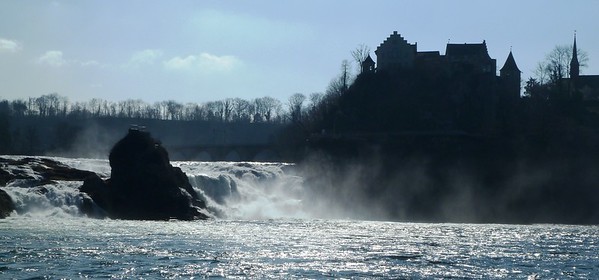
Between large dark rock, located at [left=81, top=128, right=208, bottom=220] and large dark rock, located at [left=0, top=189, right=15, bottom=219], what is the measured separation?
521 centimetres

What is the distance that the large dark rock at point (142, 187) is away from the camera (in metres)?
66.8

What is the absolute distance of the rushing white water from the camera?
37.1 m

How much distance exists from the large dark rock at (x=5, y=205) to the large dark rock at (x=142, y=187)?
5.21 m

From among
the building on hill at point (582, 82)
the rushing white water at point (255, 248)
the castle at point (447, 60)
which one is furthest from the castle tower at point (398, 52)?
the rushing white water at point (255, 248)

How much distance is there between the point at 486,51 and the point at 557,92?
1091cm

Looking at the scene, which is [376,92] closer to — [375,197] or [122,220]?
[375,197]

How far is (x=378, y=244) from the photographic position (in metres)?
49.4

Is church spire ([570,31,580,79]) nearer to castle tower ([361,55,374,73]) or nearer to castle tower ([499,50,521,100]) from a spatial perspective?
castle tower ([499,50,521,100])

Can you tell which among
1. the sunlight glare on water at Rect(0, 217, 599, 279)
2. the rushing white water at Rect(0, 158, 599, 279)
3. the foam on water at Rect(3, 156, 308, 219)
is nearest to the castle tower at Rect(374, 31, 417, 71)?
the foam on water at Rect(3, 156, 308, 219)

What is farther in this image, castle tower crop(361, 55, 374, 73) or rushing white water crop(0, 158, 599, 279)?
castle tower crop(361, 55, 374, 73)

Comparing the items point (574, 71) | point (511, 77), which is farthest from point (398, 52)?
point (574, 71)

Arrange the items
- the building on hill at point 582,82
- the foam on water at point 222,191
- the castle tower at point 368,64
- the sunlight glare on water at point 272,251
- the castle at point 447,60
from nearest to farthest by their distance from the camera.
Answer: the sunlight glare on water at point 272,251 < the foam on water at point 222,191 < the castle at point 447,60 < the castle tower at point 368,64 < the building on hill at point 582,82

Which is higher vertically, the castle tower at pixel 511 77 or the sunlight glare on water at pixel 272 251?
the castle tower at pixel 511 77

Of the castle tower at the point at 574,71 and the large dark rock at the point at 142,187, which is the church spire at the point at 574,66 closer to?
the castle tower at the point at 574,71
